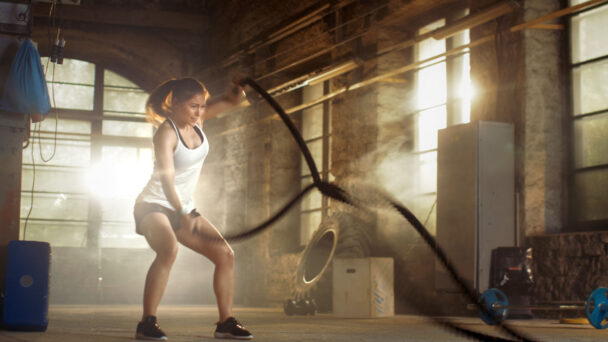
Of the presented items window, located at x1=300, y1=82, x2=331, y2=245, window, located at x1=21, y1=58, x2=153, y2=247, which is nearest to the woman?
window, located at x1=300, y1=82, x2=331, y2=245

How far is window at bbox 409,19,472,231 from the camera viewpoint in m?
8.77

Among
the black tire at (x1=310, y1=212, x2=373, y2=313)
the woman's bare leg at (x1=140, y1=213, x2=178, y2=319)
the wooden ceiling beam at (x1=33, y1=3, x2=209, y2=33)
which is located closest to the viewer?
the woman's bare leg at (x1=140, y1=213, x2=178, y2=319)

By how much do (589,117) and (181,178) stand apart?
4.33m

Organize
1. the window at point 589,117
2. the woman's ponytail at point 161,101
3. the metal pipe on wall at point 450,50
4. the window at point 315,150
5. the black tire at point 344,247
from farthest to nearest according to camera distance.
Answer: the window at point 315,150, the black tire at point 344,247, the window at point 589,117, the metal pipe on wall at point 450,50, the woman's ponytail at point 161,101

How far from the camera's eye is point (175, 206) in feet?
13.7

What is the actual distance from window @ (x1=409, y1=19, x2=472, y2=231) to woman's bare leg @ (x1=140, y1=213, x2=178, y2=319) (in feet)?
16.0

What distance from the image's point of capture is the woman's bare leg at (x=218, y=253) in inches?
171

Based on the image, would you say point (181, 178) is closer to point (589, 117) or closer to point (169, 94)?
point (169, 94)

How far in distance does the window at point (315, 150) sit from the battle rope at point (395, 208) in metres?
0.24

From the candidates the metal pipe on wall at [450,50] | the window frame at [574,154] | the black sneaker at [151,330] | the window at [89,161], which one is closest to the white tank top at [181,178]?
the black sneaker at [151,330]

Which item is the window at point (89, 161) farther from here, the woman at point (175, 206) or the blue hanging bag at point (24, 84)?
the woman at point (175, 206)

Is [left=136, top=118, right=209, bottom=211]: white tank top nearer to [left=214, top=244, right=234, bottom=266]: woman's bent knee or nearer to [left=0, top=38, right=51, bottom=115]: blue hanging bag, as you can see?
[left=214, top=244, right=234, bottom=266]: woman's bent knee

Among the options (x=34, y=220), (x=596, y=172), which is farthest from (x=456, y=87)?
(x=34, y=220)

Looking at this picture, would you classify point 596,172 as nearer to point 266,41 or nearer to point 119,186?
point 266,41
